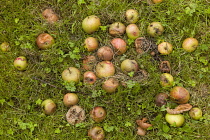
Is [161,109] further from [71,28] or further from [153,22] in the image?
[71,28]

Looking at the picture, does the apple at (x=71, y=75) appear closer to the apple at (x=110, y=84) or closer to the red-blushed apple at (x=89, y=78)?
the red-blushed apple at (x=89, y=78)

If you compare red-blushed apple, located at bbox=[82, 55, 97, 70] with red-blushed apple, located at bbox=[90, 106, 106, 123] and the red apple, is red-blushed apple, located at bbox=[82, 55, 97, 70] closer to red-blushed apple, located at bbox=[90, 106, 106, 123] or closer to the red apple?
the red apple

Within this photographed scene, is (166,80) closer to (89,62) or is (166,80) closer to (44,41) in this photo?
(89,62)

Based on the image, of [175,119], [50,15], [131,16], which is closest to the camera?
[175,119]

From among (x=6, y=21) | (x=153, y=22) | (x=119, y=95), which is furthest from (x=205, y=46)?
(x=6, y=21)

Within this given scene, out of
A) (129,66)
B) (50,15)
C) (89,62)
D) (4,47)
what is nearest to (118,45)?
(129,66)

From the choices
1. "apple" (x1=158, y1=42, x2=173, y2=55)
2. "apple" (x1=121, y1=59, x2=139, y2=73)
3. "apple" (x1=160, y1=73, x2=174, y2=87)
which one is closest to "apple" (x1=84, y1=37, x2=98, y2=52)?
"apple" (x1=121, y1=59, x2=139, y2=73)
